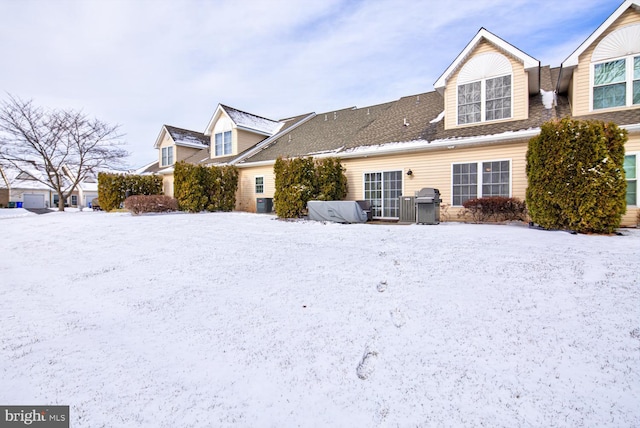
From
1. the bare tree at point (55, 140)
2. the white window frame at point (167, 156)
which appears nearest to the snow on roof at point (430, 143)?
the white window frame at point (167, 156)

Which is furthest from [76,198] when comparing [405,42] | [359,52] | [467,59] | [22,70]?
[467,59]

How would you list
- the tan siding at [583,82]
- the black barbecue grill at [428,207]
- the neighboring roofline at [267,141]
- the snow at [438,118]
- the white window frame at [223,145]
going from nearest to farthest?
the tan siding at [583,82], the black barbecue grill at [428,207], the snow at [438,118], the neighboring roofline at [267,141], the white window frame at [223,145]

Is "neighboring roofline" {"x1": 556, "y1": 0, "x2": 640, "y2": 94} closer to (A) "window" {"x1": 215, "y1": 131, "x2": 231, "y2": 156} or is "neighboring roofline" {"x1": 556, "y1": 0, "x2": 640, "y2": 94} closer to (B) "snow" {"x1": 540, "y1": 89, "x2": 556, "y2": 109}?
(B) "snow" {"x1": 540, "y1": 89, "x2": 556, "y2": 109}

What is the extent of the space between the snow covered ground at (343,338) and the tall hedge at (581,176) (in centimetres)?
A: 85

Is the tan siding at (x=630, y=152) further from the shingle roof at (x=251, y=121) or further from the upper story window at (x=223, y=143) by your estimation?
the upper story window at (x=223, y=143)

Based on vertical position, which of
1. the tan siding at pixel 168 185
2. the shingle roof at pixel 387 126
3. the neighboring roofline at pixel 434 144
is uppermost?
the shingle roof at pixel 387 126

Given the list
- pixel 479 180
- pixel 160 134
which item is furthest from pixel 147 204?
pixel 479 180

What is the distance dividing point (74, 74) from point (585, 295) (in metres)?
24.7

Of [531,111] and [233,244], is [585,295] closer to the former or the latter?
[233,244]

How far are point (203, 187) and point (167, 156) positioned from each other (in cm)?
1018

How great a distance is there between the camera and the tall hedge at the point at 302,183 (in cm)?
1155

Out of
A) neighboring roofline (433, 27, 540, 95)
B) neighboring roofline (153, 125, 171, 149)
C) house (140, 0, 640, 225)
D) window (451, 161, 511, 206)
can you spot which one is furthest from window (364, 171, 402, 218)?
neighboring roofline (153, 125, 171, 149)

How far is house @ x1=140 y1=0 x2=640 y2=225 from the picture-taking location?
8672 mm

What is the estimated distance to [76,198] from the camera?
1629 inches
